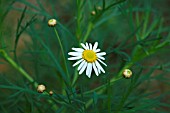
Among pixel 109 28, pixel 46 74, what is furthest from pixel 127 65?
A: pixel 109 28

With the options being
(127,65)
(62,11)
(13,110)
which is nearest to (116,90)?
(127,65)

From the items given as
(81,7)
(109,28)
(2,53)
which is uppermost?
(109,28)

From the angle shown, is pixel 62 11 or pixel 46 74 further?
pixel 62 11

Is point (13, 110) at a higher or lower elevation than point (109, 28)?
lower

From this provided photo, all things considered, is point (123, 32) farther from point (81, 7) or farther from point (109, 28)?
point (81, 7)

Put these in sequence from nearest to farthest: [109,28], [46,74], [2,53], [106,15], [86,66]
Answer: [86,66], [2,53], [106,15], [46,74], [109,28]

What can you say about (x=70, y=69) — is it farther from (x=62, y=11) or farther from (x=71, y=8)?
(x=62, y=11)

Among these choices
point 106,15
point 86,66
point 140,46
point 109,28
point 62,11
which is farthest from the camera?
point 62,11
